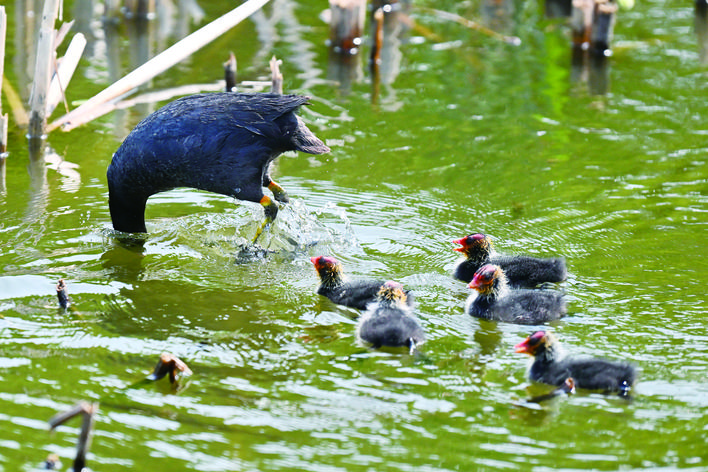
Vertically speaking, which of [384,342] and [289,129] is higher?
[289,129]

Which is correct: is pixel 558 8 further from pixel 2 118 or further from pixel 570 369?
pixel 570 369

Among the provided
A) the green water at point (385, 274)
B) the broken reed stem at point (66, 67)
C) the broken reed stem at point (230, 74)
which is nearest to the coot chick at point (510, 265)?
the green water at point (385, 274)

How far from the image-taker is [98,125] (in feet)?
29.7

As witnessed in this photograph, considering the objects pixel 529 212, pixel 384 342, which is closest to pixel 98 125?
pixel 529 212

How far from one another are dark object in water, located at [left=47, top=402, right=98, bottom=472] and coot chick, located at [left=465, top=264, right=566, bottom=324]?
250 centimetres

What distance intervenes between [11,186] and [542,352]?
181 inches

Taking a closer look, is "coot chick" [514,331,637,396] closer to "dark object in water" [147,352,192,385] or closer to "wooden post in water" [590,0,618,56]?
"dark object in water" [147,352,192,385]

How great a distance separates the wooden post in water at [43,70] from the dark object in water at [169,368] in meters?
3.98

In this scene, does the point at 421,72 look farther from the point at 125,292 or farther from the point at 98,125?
the point at 125,292

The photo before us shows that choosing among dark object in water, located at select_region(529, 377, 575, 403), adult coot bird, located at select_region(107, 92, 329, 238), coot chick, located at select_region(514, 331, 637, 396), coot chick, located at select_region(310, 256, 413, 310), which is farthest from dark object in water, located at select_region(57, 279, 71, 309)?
dark object in water, located at select_region(529, 377, 575, 403)

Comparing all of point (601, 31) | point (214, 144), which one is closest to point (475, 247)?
point (214, 144)

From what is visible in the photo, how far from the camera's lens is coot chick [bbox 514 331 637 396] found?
4.70m

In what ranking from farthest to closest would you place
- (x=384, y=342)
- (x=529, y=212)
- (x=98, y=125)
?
1. (x=98, y=125)
2. (x=529, y=212)
3. (x=384, y=342)

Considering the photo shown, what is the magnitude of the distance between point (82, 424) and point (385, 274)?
110 inches
